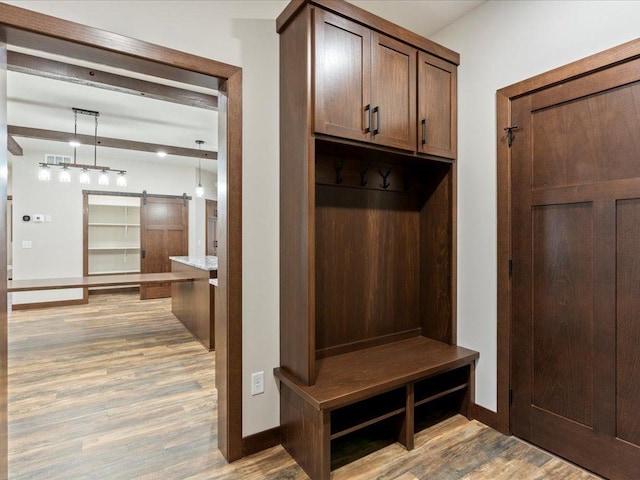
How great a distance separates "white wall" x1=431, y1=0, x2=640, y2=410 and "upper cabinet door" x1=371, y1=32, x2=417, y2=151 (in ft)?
1.60

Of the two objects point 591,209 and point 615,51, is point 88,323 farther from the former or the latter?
point 615,51

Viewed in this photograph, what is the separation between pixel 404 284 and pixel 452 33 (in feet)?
6.24

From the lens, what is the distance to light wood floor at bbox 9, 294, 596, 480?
184cm

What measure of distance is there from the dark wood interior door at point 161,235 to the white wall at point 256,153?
584 centimetres

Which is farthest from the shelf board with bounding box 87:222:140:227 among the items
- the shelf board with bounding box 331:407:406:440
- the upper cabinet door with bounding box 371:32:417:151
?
the shelf board with bounding box 331:407:406:440

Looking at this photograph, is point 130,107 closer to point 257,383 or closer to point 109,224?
point 257,383

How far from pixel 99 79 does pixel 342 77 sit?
8.04ft

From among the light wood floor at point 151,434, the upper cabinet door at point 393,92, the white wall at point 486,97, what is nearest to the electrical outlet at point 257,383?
the light wood floor at point 151,434

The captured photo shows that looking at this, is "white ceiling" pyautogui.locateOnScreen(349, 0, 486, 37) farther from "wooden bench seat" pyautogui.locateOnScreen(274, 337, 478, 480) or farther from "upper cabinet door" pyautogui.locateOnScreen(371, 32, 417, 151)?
"wooden bench seat" pyautogui.locateOnScreen(274, 337, 478, 480)

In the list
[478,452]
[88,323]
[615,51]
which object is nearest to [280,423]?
[478,452]

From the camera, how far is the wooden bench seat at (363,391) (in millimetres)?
1723

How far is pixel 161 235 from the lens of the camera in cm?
736

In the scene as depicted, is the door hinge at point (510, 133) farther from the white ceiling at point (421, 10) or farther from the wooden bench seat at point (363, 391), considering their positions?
the wooden bench seat at point (363, 391)

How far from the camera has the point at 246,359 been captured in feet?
6.53
